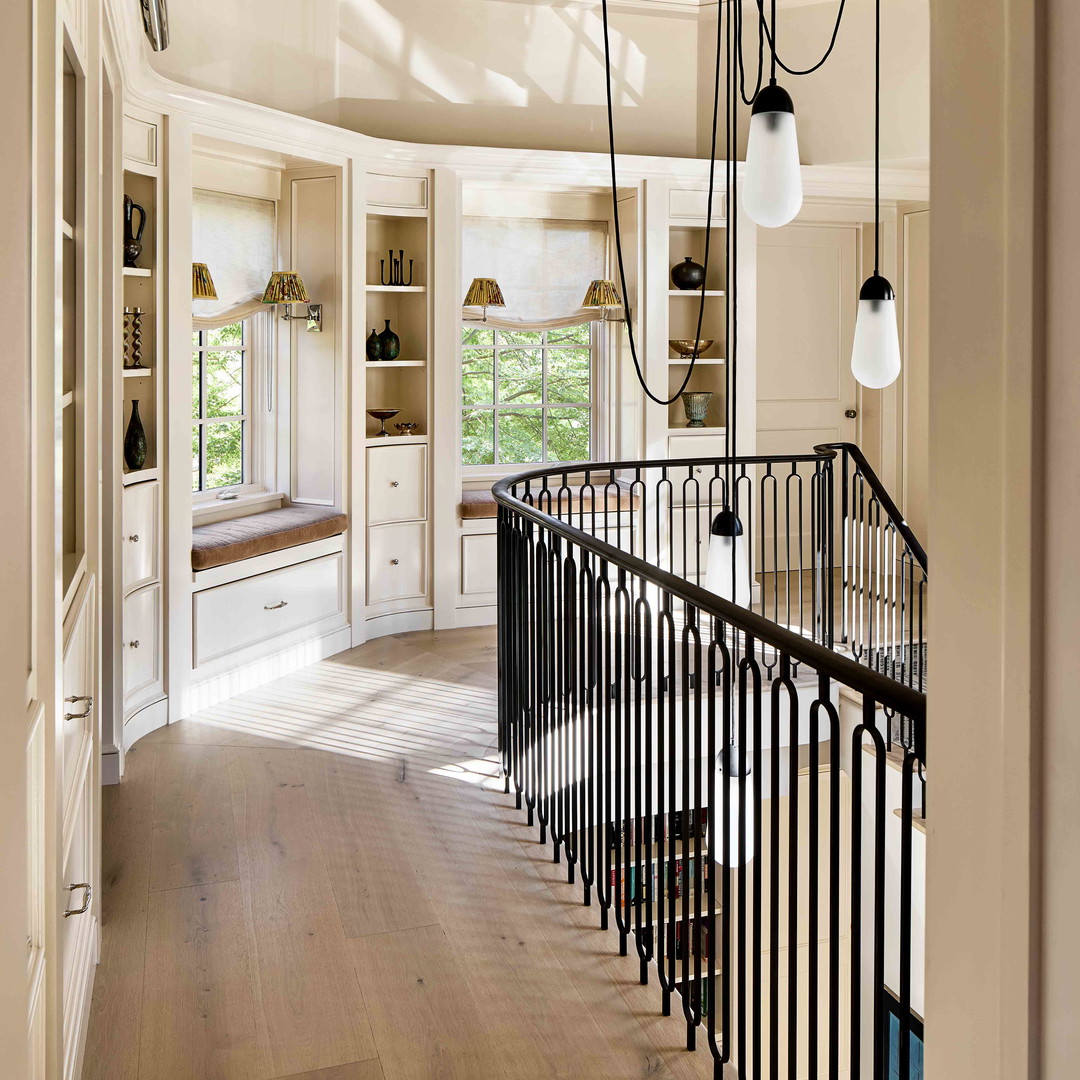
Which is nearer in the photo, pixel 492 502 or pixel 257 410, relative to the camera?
pixel 257 410

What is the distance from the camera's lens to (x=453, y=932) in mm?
2666

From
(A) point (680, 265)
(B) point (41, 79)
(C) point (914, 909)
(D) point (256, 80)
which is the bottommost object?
(C) point (914, 909)

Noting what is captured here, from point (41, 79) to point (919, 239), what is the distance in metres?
6.37

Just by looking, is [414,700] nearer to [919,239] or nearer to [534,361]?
[534,361]

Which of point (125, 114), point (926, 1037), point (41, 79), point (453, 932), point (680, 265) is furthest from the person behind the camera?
point (680, 265)

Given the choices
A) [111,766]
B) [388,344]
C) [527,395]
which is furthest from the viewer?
[527,395]

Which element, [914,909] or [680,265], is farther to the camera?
[680,265]

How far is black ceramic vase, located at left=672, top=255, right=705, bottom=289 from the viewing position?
6.25 meters

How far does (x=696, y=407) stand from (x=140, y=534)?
334 centimetres

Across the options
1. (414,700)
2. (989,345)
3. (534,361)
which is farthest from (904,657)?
(989,345)

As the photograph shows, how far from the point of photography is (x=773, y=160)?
92.7 inches

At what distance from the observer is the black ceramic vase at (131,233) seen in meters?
4.10

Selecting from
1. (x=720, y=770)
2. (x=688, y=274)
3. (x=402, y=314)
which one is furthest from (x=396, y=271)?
(x=720, y=770)

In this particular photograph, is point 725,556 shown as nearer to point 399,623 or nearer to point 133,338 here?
point 133,338
